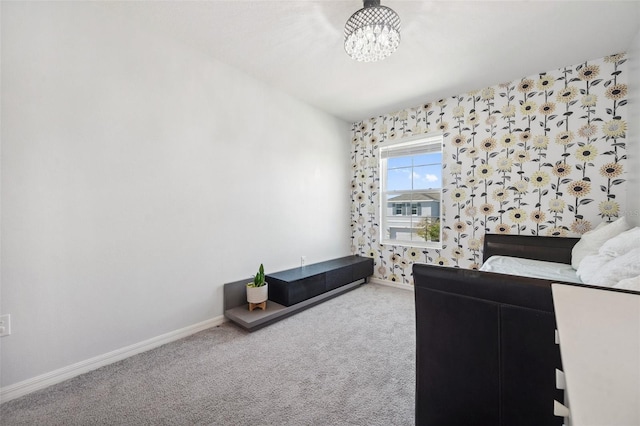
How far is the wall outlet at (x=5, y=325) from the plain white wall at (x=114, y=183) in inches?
0.8

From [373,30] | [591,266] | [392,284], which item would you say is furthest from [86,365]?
[591,266]

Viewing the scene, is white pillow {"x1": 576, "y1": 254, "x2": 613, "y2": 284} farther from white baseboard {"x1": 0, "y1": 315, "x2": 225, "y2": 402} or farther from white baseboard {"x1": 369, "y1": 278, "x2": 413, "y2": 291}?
white baseboard {"x1": 0, "y1": 315, "x2": 225, "y2": 402}

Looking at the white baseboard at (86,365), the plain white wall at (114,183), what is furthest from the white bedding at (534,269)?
the white baseboard at (86,365)

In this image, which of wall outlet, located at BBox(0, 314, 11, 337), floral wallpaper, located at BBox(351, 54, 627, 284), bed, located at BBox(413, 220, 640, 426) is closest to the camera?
bed, located at BBox(413, 220, 640, 426)

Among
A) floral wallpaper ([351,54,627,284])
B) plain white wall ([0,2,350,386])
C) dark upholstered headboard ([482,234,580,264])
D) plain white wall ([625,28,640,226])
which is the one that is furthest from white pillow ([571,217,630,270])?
plain white wall ([0,2,350,386])

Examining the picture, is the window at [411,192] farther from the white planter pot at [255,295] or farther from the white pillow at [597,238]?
the white planter pot at [255,295]

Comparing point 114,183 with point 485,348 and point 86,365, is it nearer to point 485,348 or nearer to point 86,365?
point 86,365

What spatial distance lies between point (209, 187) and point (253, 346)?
1.39 meters

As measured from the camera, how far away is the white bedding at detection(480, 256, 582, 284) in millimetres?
1797

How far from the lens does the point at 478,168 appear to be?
288 centimetres

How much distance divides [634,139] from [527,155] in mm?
704

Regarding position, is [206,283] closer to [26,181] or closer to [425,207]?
[26,181]

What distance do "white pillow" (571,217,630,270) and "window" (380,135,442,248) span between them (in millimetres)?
1310

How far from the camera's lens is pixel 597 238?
1.93 meters
